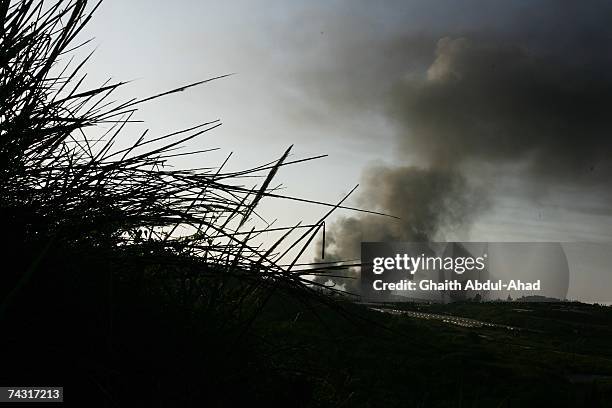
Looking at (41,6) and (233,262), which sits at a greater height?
(41,6)

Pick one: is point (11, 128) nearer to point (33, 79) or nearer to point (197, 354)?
point (33, 79)

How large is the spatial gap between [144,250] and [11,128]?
49 centimetres

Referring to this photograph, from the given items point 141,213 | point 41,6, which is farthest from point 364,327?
point 41,6

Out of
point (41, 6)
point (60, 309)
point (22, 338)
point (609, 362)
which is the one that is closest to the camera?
point (22, 338)

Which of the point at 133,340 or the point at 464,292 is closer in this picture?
the point at 133,340

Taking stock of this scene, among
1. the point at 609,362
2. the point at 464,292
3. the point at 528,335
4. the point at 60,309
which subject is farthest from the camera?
the point at 464,292

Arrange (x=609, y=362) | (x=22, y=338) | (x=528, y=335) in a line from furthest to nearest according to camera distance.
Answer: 1. (x=528, y=335)
2. (x=609, y=362)
3. (x=22, y=338)

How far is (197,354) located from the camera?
1.48 metres

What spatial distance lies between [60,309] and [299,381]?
85cm

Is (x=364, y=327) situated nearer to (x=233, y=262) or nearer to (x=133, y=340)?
(x=233, y=262)

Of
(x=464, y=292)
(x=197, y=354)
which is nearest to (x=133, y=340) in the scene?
(x=197, y=354)

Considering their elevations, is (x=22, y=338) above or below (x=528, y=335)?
above

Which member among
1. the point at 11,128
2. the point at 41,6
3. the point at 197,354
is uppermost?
the point at 41,6

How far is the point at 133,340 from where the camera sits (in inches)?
58.2
